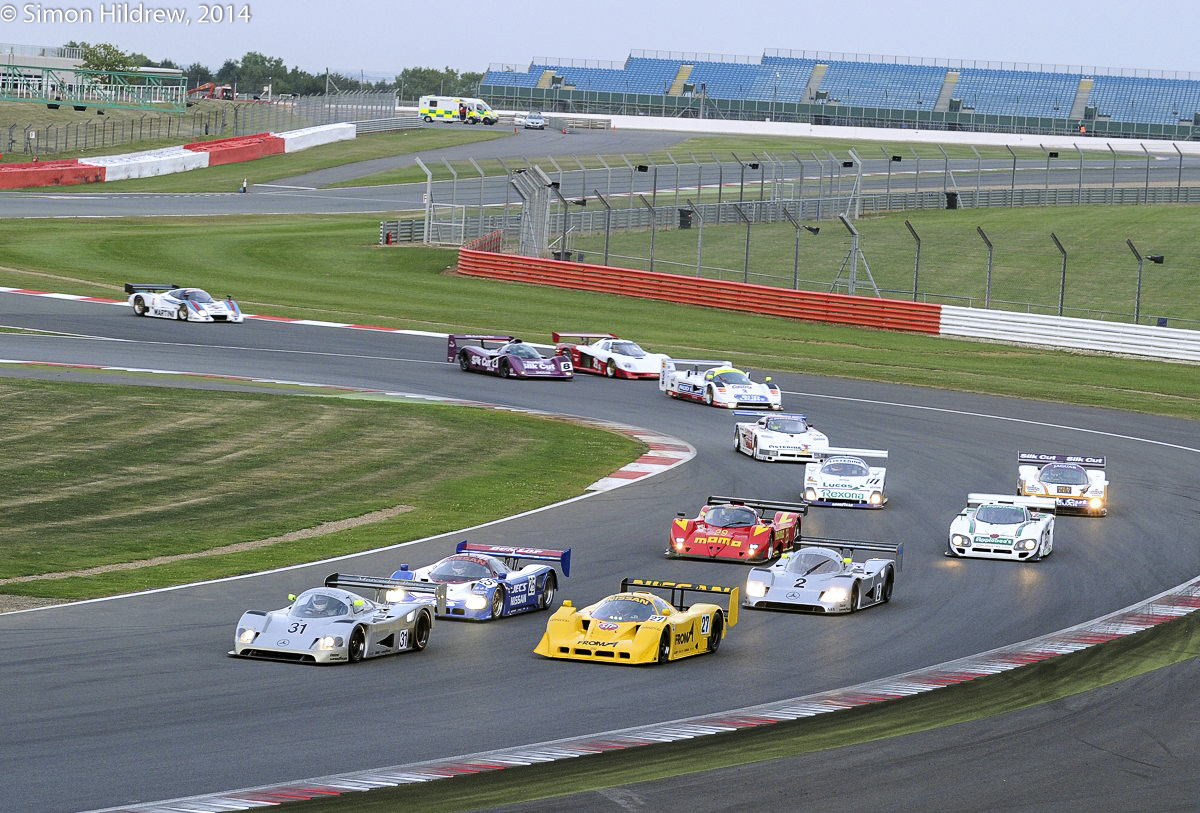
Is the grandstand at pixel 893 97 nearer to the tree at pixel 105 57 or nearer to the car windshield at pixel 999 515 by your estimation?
the tree at pixel 105 57

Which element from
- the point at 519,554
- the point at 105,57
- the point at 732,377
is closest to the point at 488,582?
the point at 519,554

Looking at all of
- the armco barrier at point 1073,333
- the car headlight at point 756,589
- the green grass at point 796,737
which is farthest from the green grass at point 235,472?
the armco barrier at point 1073,333

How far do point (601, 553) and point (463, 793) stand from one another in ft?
37.6

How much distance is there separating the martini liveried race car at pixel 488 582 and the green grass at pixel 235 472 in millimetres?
3327

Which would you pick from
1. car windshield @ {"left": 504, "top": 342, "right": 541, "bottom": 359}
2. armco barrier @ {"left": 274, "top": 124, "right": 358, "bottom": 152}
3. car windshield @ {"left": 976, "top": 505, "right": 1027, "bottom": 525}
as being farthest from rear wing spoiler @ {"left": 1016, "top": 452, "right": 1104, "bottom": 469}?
armco barrier @ {"left": 274, "top": 124, "right": 358, "bottom": 152}

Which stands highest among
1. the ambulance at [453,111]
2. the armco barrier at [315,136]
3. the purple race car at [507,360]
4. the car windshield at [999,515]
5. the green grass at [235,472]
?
the ambulance at [453,111]

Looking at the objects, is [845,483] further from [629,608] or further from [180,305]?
[180,305]

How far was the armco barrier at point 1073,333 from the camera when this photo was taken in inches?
1874

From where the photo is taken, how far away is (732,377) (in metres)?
39.4

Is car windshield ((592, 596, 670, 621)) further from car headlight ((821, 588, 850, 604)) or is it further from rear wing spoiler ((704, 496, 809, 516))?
rear wing spoiler ((704, 496, 809, 516))

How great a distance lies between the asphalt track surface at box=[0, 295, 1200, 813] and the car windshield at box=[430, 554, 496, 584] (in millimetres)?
629

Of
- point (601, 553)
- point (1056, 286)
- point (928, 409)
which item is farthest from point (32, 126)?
point (601, 553)

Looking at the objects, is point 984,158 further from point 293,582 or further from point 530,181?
point 293,582

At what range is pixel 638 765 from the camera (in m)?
13.6
